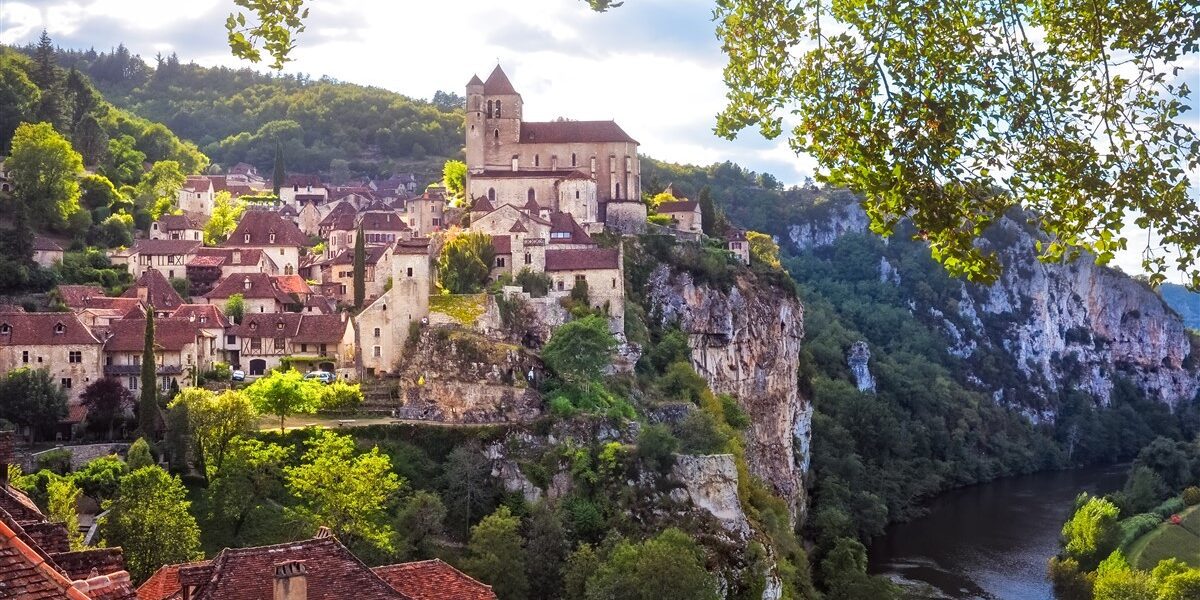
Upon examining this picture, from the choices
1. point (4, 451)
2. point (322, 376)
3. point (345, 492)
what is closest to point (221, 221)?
point (322, 376)

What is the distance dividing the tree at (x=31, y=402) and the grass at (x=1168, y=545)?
45.5 metres

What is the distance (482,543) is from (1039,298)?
133 m

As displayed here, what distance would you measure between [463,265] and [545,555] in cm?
1620

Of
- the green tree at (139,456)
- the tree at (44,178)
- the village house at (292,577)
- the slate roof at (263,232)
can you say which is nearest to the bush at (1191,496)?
the slate roof at (263,232)

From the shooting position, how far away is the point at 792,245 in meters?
174

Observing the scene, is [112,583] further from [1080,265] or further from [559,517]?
[1080,265]

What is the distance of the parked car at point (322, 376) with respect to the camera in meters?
51.1

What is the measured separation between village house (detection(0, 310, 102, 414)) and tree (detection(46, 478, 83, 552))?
9.85m

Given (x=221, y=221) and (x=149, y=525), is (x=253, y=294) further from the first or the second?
(x=149, y=525)

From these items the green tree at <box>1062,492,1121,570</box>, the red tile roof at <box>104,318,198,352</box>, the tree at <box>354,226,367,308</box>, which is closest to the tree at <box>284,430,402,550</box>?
the red tile roof at <box>104,318,198,352</box>

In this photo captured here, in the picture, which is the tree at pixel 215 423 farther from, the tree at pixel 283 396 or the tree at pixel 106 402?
the tree at pixel 106 402

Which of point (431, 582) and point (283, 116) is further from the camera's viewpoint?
point (283, 116)

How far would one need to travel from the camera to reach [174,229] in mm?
71625

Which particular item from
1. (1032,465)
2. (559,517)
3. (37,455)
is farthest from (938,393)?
(37,455)
